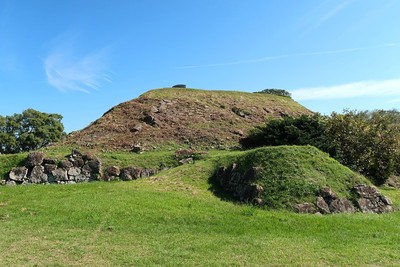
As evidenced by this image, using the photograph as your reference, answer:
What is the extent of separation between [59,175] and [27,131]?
3687 cm

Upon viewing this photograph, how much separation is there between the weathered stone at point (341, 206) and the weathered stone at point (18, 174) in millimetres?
17121

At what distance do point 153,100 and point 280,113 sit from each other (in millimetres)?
13167

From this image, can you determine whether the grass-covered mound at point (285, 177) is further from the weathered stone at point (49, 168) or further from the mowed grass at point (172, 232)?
the weathered stone at point (49, 168)

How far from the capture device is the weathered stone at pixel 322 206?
14328 millimetres

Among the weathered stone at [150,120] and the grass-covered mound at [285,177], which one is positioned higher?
the weathered stone at [150,120]

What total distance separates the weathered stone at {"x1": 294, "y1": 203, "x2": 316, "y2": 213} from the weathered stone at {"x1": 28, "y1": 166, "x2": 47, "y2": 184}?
48.5 ft

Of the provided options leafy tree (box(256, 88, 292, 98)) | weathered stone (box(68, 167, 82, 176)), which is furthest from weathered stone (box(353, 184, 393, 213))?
leafy tree (box(256, 88, 292, 98))

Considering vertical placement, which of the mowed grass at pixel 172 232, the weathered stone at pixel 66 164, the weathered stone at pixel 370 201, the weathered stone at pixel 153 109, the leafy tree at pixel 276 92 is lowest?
the mowed grass at pixel 172 232

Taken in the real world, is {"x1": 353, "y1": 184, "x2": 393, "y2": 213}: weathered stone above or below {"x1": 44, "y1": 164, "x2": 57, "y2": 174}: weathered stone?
below

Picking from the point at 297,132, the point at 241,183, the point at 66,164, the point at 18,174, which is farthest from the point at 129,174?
the point at 297,132

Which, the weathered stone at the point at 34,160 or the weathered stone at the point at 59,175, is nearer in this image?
the weathered stone at the point at 59,175

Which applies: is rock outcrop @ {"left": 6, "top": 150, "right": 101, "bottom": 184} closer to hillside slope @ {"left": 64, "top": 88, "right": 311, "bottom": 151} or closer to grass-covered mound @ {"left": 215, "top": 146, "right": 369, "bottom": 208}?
hillside slope @ {"left": 64, "top": 88, "right": 311, "bottom": 151}

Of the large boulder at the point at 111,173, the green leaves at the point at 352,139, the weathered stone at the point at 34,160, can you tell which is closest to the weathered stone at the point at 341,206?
the green leaves at the point at 352,139

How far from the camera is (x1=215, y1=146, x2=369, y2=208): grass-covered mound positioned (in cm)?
1498
